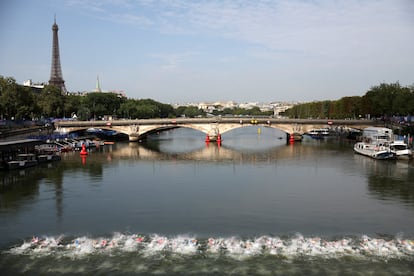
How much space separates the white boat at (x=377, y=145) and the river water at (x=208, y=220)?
13.8 ft

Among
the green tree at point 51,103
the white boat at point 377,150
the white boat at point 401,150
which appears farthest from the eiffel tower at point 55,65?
the white boat at point 401,150

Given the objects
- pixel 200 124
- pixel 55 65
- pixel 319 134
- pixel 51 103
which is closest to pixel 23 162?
pixel 200 124

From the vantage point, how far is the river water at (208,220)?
17500 millimetres

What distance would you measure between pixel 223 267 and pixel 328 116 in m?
109

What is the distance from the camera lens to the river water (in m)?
17.5

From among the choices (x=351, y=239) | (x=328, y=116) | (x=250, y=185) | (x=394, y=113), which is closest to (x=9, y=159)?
(x=250, y=185)

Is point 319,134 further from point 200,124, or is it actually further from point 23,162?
point 23,162

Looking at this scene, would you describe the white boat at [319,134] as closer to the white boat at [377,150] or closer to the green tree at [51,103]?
the white boat at [377,150]

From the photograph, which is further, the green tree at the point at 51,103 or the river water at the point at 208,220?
the green tree at the point at 51,103

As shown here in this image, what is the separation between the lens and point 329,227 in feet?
73.0

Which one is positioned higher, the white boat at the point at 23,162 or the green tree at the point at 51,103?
the green tree at the point at 51,103

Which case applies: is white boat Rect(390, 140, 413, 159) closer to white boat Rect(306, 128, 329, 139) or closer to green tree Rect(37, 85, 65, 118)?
white boat Rect(306, 128, 329, 139)

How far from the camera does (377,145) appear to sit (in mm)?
51969

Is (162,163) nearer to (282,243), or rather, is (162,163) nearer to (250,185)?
(250,185)
